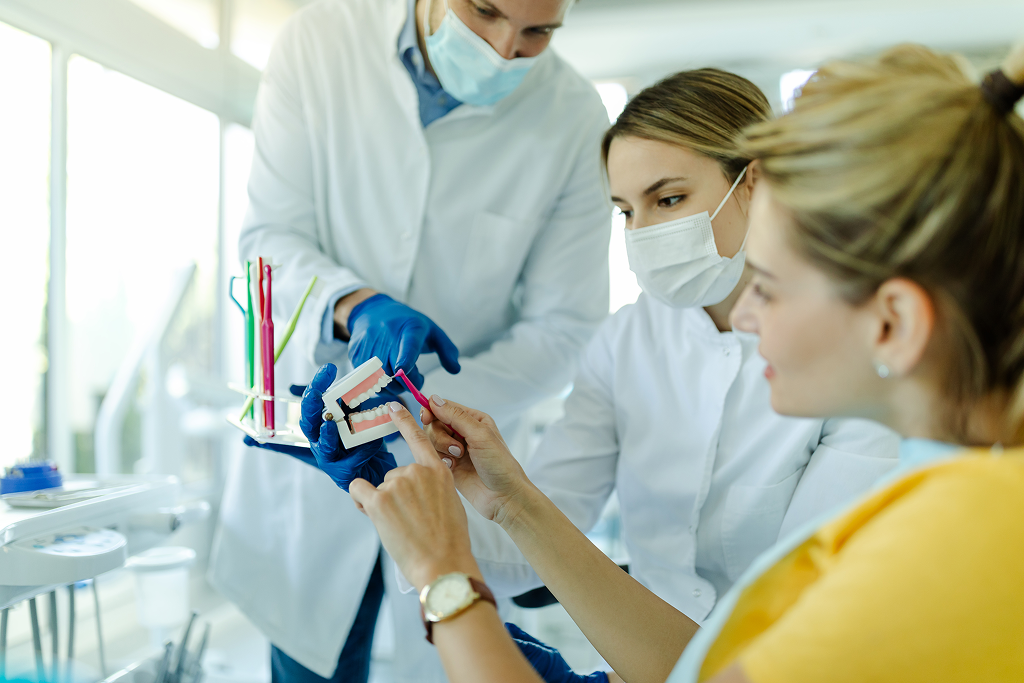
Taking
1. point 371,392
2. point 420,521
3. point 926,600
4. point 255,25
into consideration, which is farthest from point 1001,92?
point 255,25

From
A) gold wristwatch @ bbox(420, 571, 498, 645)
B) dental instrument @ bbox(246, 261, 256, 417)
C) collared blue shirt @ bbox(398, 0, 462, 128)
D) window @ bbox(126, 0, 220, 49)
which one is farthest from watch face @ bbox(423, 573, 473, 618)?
window @ bbox(126, 0, 220, 49)

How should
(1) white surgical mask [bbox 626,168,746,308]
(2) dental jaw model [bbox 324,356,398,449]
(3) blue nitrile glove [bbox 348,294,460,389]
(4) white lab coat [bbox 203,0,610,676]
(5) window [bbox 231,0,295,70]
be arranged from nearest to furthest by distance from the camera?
(2) dental jaw model [bbox 324,356,398,449] → (3) blue nitrile glove [bbox 348,294,460,389] → (1) white surgical mask [bbox 626,168,746,308] → (4) white lab coat [bbox 203,0,610,676] → (5) window [bbox 231,0,295,70]

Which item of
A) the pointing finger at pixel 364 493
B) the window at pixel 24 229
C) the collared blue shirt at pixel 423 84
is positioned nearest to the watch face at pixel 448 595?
the pointing finger at pixel 364 493

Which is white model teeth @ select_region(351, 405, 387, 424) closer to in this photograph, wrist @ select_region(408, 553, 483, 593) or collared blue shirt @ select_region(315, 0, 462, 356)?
wrist @ select_region(408, 553, 483, 593)

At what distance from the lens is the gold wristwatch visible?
78 centimetres

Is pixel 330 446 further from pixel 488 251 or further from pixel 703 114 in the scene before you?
pixel 703 114

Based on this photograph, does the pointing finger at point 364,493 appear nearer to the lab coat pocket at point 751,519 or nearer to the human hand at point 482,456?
the human hand at point 482,456

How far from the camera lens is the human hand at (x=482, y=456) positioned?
1.09 m

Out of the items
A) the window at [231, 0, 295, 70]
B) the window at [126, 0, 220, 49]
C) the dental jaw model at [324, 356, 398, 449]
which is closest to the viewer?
the dental jaw model at [324, 356, 398, 449]

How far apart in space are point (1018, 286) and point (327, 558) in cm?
137

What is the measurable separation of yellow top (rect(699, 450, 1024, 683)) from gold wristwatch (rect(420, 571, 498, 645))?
294 mm

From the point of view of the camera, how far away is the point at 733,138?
129 centimetres

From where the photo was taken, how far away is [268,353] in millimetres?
1223

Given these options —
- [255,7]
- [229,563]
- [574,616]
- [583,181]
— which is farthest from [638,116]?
[255,7]
